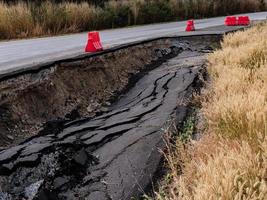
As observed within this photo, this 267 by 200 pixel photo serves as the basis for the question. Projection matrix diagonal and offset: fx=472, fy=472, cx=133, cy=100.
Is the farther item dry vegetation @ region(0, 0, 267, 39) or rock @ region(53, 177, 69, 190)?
dry vegetation @ region(0, 0, 267, 39)

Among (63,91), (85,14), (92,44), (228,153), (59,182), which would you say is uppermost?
(85,14)

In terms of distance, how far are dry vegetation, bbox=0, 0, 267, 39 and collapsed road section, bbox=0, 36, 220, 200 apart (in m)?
9.84

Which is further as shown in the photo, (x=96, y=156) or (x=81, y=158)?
(x=96, y=156)

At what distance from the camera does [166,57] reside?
11.3 m

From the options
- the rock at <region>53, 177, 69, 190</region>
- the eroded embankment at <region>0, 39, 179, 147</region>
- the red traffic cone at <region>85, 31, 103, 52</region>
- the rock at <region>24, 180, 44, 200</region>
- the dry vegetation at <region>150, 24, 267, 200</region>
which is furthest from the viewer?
the red traffic cone at <region>85, 31, 103, 52</region>

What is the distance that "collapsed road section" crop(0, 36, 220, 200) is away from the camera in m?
4.19

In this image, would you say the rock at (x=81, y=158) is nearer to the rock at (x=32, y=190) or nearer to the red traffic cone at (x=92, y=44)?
the rock at (x=32, y=190)

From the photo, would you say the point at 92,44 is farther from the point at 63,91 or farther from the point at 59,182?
the point at 59,182

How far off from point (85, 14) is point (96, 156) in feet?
46.2

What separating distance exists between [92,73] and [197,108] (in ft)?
10.1

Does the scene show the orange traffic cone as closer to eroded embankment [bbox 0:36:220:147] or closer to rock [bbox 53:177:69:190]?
eroded embankment [bbox 0:36:220:147]

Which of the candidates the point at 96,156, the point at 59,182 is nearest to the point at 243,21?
the point at 96,156

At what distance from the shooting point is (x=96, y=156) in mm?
4922

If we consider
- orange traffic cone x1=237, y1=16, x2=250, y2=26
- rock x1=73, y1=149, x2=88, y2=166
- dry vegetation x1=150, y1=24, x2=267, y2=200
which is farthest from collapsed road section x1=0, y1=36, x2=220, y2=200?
orange traffic cone x1=237, y1=16, x2=250, y2=26
